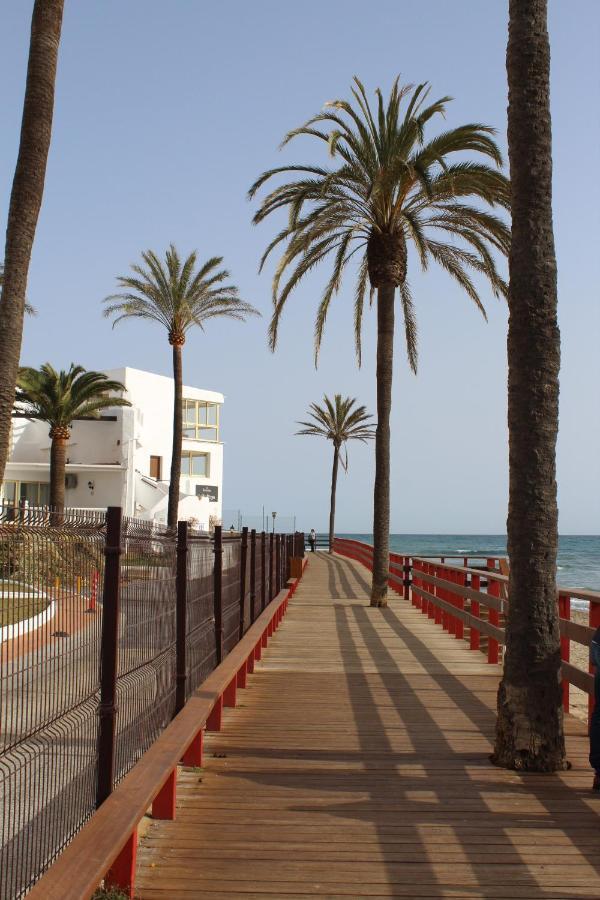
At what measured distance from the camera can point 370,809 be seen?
6.05 metres

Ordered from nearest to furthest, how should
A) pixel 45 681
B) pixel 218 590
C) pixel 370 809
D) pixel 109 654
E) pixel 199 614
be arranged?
pixel 45 681 → pixel 109 654 → pixel 370 809 → pixel 199 614 → pixel 218 590

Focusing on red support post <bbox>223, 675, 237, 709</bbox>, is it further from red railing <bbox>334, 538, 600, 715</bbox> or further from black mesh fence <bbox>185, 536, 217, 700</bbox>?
red railing <bbox>334, 538, 600, 715</bbox>

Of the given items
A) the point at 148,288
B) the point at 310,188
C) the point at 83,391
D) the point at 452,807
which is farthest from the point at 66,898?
the point at 83,391

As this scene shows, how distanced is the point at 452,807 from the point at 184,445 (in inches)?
2323

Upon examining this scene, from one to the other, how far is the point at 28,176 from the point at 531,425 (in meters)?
10.4

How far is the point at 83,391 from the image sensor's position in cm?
4244

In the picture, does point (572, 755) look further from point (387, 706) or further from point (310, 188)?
point (310, 188)

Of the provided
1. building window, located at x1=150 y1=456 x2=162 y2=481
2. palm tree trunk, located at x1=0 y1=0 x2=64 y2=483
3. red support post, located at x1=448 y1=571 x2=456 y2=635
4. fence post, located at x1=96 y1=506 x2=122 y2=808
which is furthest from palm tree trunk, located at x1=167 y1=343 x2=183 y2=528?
fence post, located at x1=96 y1=506 x2=122 y2=808

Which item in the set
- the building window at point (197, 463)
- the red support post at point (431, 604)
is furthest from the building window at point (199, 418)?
the red support post at point (431, 604)

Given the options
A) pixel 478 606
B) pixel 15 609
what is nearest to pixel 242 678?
pixel 478 606

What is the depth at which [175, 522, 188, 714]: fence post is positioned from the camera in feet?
23.0

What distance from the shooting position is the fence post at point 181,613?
23.0 ft

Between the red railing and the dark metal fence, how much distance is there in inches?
123

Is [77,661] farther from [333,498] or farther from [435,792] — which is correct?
[333,498]
